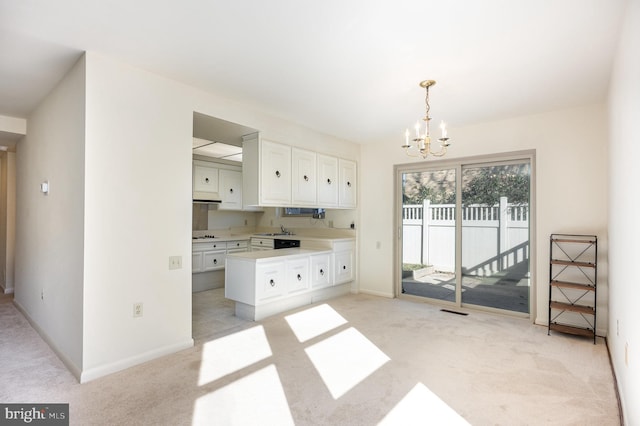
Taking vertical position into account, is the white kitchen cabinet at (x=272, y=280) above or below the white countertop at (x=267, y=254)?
below

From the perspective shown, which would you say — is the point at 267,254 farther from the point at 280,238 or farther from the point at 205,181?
the point at 205,181

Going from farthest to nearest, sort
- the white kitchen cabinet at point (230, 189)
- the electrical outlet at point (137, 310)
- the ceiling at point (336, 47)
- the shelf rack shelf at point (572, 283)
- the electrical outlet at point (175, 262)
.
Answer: the white kitchen cabinet at point (230, 189) → the shelf rack shelf at point (572, 283) → the electrical outlet at point (175, 262) → the electrical outlet at point (137, 310) → the ceiling at point (336, 47)

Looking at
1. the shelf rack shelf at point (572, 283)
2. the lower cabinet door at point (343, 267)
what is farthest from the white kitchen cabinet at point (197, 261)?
the shelf rack shelf at point (572, 283)

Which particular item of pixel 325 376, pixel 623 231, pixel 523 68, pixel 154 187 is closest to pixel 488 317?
pixel 623 231

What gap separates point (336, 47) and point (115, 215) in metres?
2.21

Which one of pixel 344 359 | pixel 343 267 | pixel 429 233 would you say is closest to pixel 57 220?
pixel 344 359

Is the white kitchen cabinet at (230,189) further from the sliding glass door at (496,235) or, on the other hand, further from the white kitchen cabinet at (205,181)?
the sliding glass door at (496,235)

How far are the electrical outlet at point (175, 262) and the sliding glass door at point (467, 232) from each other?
3.36m

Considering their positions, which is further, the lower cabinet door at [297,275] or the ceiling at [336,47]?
the lower cabinet door at [297,275]

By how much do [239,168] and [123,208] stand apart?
12.9 feet

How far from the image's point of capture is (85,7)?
198 centimetres

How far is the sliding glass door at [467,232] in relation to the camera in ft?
13.8

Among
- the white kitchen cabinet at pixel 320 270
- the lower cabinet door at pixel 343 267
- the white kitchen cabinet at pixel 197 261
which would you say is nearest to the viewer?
the white kitchen cabinet at pixel 320 270

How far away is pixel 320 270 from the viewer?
15.9ft
